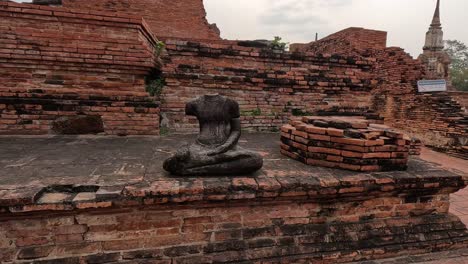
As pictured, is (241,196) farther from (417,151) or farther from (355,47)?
(355,47)

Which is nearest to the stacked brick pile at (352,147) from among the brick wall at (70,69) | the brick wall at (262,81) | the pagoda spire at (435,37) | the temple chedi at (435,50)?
the brick wall at (262,81)

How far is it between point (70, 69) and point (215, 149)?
3126 millimetres

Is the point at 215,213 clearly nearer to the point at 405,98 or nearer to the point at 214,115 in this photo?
the point at 214,115

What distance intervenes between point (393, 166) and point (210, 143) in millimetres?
1831

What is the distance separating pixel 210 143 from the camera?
2.57 metres

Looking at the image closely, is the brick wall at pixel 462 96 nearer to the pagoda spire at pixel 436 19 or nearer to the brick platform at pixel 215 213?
the pagoda spire at pixel 436 19

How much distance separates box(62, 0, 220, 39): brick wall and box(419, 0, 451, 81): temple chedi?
41.6 feet

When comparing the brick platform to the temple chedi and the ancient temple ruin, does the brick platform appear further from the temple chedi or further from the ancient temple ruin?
the temple chedi

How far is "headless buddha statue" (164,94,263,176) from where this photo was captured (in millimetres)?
2258

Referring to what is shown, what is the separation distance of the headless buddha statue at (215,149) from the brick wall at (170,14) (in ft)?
21.5

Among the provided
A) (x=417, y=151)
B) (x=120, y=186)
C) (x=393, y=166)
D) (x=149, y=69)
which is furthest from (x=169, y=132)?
(x=417, y=151)

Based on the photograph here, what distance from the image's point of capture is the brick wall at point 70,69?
384cm

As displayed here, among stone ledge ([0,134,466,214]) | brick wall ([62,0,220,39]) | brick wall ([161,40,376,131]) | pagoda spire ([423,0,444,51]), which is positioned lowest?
stone ledge ([0,134,466,214])

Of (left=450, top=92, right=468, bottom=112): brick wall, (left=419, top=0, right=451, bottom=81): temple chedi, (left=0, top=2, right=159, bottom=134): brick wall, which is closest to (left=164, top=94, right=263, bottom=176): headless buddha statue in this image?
(left=0, top=2, right=159, bottom=134): brick wall
